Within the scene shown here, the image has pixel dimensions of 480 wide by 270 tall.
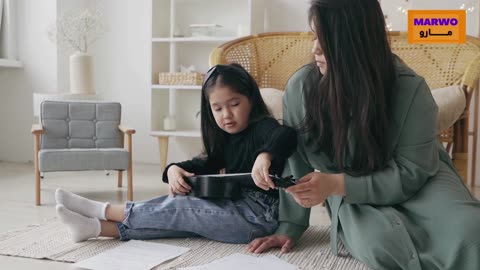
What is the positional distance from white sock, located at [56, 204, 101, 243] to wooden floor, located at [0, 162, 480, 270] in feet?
0.47

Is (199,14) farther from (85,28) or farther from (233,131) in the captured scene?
(233,131)

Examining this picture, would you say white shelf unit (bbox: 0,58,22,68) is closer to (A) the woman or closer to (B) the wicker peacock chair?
(B) the wicker peacock chair

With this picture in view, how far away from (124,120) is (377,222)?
3122 millimetres

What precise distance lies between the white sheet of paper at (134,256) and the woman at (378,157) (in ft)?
1.40

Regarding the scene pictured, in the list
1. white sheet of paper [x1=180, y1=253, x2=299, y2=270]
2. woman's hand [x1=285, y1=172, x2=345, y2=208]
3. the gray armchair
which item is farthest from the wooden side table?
woman's hand [x1=285, y1=172, x2=345, y2=208]

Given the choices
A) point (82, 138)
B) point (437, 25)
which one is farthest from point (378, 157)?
point (437, 25)

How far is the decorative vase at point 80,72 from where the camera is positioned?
3631mm

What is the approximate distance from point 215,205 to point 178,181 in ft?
0.45

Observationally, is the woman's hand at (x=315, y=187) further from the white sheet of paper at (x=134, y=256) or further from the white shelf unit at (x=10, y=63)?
the white shelf unit at (x=10, y=63)

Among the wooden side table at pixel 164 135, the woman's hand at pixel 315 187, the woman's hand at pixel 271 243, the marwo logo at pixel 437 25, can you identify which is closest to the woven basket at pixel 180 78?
the wooden side table at pixel 164 135

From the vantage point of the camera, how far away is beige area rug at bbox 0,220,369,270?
152 centimetres

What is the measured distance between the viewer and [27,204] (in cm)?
256

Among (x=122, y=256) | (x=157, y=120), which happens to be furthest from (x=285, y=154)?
(x=157, y=120)

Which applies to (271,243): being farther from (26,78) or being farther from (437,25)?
(26,78)
